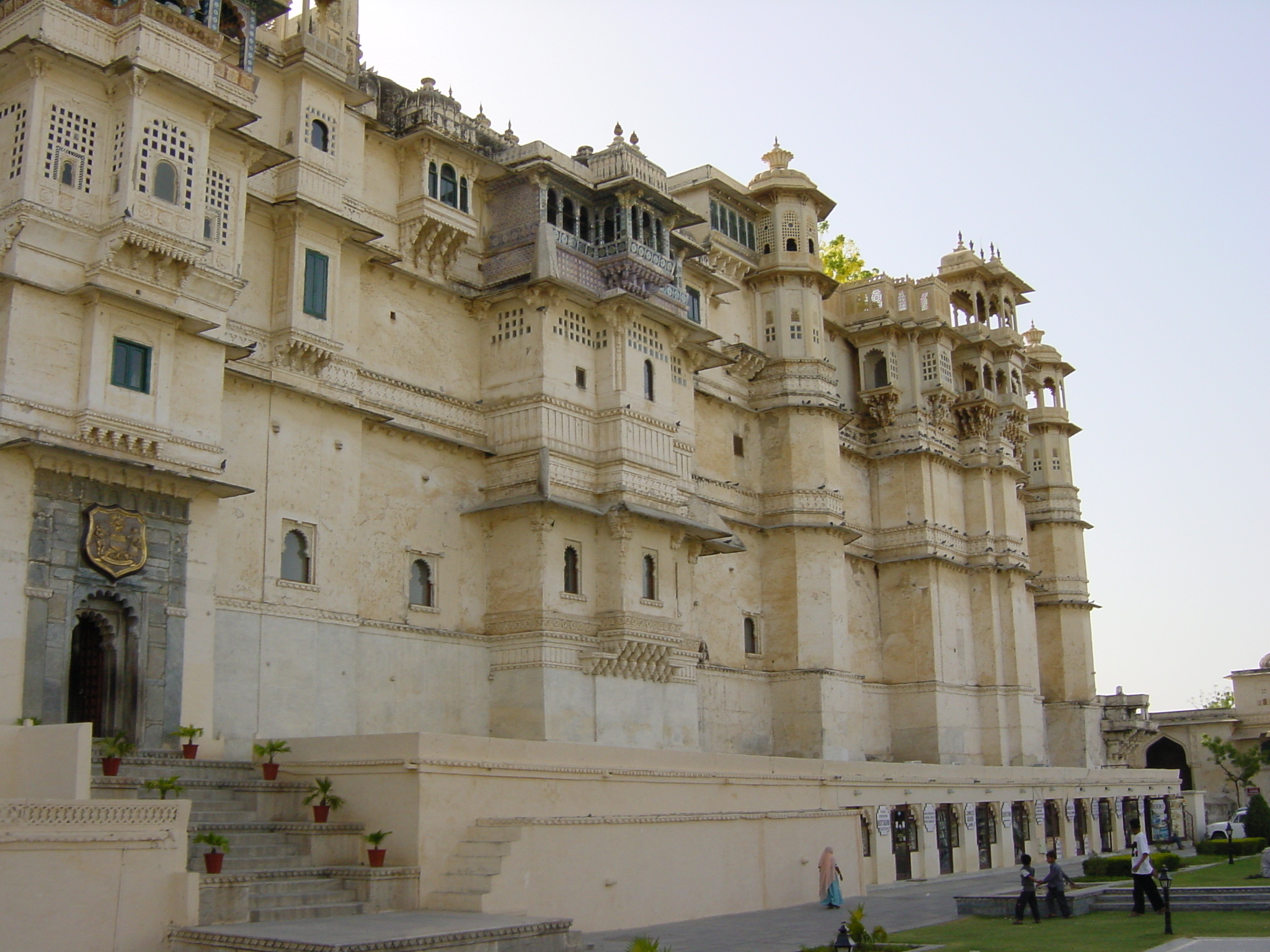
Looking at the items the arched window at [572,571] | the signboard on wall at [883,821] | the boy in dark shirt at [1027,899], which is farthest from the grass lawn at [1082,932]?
the arched window at [572,571]

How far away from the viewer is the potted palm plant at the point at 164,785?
1614 cm

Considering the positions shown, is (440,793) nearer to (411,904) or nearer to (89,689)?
(411,904)

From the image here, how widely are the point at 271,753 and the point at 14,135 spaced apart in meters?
9.71

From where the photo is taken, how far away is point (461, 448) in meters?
27.8

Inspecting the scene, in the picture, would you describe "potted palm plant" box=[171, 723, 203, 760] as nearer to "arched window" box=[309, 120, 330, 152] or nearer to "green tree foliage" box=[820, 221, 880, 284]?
"arched window" box=[309, 120, 330, 152]

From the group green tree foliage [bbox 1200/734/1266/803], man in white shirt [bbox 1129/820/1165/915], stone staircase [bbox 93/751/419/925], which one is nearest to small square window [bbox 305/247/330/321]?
stone staircase [bbox 93/751/419/925]

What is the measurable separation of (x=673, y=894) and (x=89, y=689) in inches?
356

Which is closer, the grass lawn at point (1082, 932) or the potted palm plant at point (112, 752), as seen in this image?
the grass lawn at point (1082, 932)

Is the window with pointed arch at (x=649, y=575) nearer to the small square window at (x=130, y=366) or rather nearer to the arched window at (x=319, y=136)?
the arched window at (x=319, y=136)

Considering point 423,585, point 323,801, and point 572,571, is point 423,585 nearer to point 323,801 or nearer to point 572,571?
point 572,571

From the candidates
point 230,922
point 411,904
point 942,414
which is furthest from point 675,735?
point 942,414

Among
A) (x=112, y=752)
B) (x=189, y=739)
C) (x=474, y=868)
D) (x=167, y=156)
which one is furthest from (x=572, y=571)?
(x=112, y=752)

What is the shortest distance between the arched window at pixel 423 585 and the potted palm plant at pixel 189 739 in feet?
24.0

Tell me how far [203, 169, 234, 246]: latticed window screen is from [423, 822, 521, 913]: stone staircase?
33.6ft
